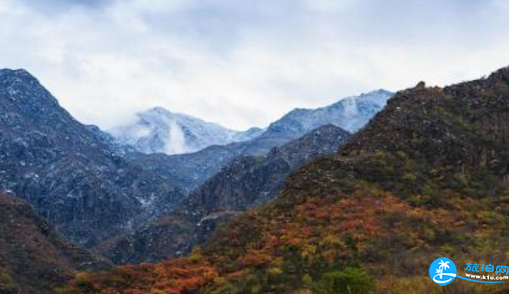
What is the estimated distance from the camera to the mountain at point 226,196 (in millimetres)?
157375

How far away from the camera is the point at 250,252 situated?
144ft

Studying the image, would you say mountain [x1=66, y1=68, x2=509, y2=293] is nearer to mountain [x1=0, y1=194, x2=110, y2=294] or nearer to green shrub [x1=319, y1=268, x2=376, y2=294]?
green shrub [x1=319, y1=268, x2=376, y2=294]

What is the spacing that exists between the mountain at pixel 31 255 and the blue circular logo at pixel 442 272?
4237 cm

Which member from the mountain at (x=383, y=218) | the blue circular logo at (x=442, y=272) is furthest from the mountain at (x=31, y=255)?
the blue circular logo at (x=442, y=272)

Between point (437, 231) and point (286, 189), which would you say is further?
point (286, 189)

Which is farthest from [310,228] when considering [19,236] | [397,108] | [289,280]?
[19,236]

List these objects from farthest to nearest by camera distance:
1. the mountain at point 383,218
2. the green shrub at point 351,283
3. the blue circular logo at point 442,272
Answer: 1. the mountain at point 383,218
2. the green shrub at point 351,283
3. the blue circular logo at point 442,272

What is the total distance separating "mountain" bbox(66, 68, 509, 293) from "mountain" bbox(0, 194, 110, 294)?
27399 millimetres

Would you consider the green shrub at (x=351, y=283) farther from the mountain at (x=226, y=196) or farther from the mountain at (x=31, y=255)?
the mountain at (x=226, y=196)

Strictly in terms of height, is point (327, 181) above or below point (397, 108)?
below

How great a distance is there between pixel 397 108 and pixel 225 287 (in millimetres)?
31327

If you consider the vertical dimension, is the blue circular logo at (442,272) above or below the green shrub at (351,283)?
above

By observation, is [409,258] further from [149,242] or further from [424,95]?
[149,242]

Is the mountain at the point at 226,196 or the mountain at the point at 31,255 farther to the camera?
the mountain at the point at 226,196
